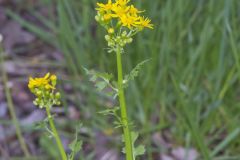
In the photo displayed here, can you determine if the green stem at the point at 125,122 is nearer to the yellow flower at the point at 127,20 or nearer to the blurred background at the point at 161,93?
the yellow flower at the point at 127,20

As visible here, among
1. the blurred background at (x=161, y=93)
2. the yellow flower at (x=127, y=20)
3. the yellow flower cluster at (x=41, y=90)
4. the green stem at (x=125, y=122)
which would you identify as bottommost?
the green stem at (x=125, y=122)

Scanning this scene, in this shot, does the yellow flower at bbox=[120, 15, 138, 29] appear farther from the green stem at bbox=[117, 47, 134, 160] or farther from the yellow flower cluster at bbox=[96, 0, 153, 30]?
the green stem at bbox=[117, 47, 134, 160]

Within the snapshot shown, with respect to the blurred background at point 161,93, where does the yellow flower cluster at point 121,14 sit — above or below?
below

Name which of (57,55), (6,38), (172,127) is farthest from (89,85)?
(6,38)

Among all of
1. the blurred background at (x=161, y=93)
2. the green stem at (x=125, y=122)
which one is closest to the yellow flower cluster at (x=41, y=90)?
the green stem at (x=125, y=122)

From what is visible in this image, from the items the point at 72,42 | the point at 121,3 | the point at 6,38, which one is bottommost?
the point at 121,3

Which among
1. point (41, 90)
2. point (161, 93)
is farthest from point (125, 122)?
point (161, 93)

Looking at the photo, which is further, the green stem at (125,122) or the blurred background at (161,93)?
the blurred background at (161,93)

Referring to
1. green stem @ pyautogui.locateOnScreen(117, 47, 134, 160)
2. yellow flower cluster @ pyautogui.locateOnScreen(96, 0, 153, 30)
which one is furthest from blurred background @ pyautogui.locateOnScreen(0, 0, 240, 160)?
yellow flower cluster @ pyautogui.locateOnScreen(96, 0, 153, 30)

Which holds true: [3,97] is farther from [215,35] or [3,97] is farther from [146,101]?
[215,35]

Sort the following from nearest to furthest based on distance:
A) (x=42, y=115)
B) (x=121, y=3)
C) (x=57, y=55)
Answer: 1. (x=121, y=3)
2. (x=42, y=115)
3. (x=57, y=55)
